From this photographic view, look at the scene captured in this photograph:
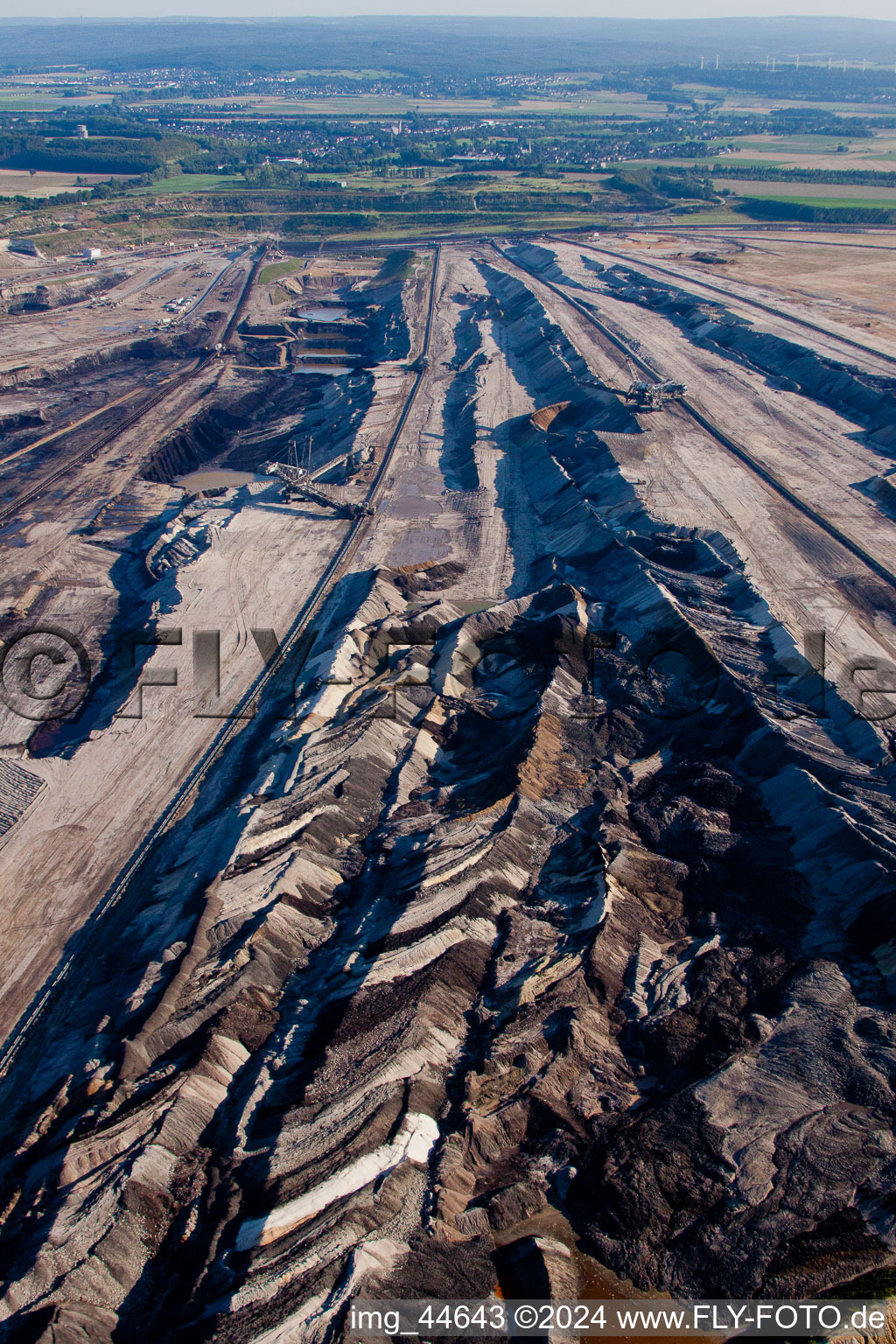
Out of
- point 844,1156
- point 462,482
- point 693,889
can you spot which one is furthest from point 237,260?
point 844,1156

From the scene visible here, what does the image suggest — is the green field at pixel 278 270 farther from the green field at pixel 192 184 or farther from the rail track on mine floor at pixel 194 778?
the rail track on mine floor at pixel 194 778

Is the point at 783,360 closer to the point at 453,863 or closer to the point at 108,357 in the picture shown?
the point at 453,863

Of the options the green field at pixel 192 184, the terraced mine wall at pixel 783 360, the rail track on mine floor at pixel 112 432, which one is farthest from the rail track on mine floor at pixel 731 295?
the green field at pixel 192 184

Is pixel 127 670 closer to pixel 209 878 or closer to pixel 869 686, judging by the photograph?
pixel 209 878

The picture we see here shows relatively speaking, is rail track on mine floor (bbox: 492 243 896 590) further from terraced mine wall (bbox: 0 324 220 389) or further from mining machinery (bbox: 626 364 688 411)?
terraced mine wall (bbox: 0 324 220 389)

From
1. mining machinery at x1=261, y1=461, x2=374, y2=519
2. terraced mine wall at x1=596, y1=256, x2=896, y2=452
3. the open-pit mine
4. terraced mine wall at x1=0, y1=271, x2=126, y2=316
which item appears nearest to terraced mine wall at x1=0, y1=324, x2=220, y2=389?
terraced mine wall at x1=0, y1=271, x2=126, y2=316

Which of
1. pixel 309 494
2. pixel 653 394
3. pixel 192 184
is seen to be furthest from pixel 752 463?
pixel 192 184
